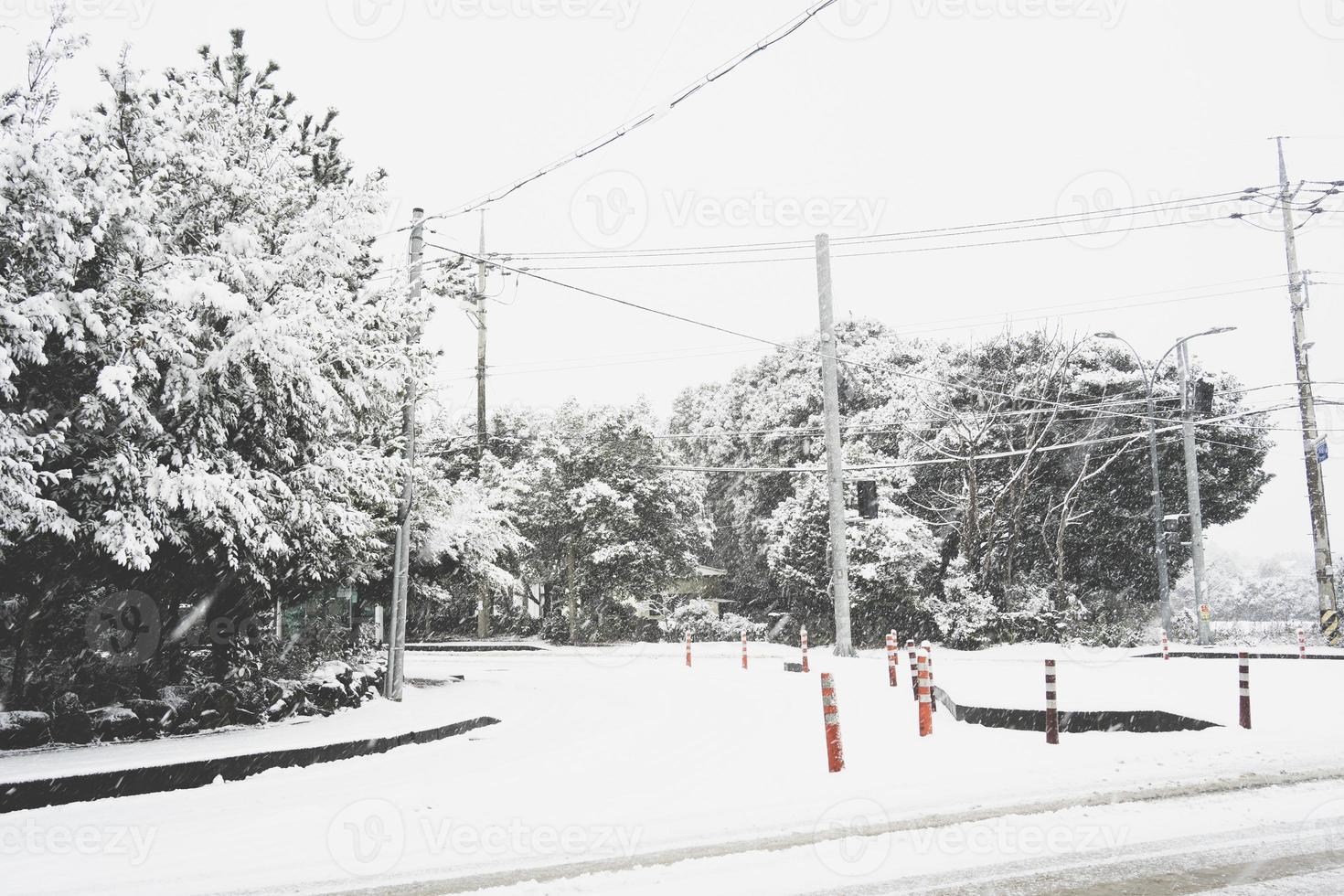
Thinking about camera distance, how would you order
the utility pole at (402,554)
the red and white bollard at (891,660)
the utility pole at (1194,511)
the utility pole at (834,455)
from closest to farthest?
the utility pole at (402,554)
the red and white bollard at (891,660)
the utility pole at (834,455)
the utility pole at (1194,511)

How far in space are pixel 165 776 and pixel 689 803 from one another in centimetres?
502

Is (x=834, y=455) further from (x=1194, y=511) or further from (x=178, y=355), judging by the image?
(x=178, y=355)

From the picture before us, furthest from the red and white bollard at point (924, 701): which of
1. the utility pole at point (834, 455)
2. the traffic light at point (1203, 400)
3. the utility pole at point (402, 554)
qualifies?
the traffic light at point (1203, 400)

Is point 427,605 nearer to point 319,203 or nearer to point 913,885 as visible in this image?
point 319,203

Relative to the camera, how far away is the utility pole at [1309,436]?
26438mm

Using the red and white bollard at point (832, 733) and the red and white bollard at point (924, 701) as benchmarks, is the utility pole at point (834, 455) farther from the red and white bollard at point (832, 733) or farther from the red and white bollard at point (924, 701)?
the red and white bollard at point (832, 733)

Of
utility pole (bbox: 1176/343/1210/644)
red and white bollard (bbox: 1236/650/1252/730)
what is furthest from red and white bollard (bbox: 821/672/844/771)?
utility pole (bbox: 1176/343/1210/644)

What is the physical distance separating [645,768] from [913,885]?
4755 millimetres

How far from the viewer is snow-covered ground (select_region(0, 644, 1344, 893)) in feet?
20.8

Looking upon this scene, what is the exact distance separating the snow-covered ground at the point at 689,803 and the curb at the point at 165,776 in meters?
0.18

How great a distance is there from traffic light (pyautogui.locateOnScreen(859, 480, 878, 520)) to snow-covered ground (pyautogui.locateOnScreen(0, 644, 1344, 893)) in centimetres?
812

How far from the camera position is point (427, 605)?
1607 inches

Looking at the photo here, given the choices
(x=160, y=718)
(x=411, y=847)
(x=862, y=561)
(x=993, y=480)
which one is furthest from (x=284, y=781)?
(x=993, y=480)

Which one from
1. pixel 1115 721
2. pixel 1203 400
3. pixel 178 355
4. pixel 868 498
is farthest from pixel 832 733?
pixel 1203 400
